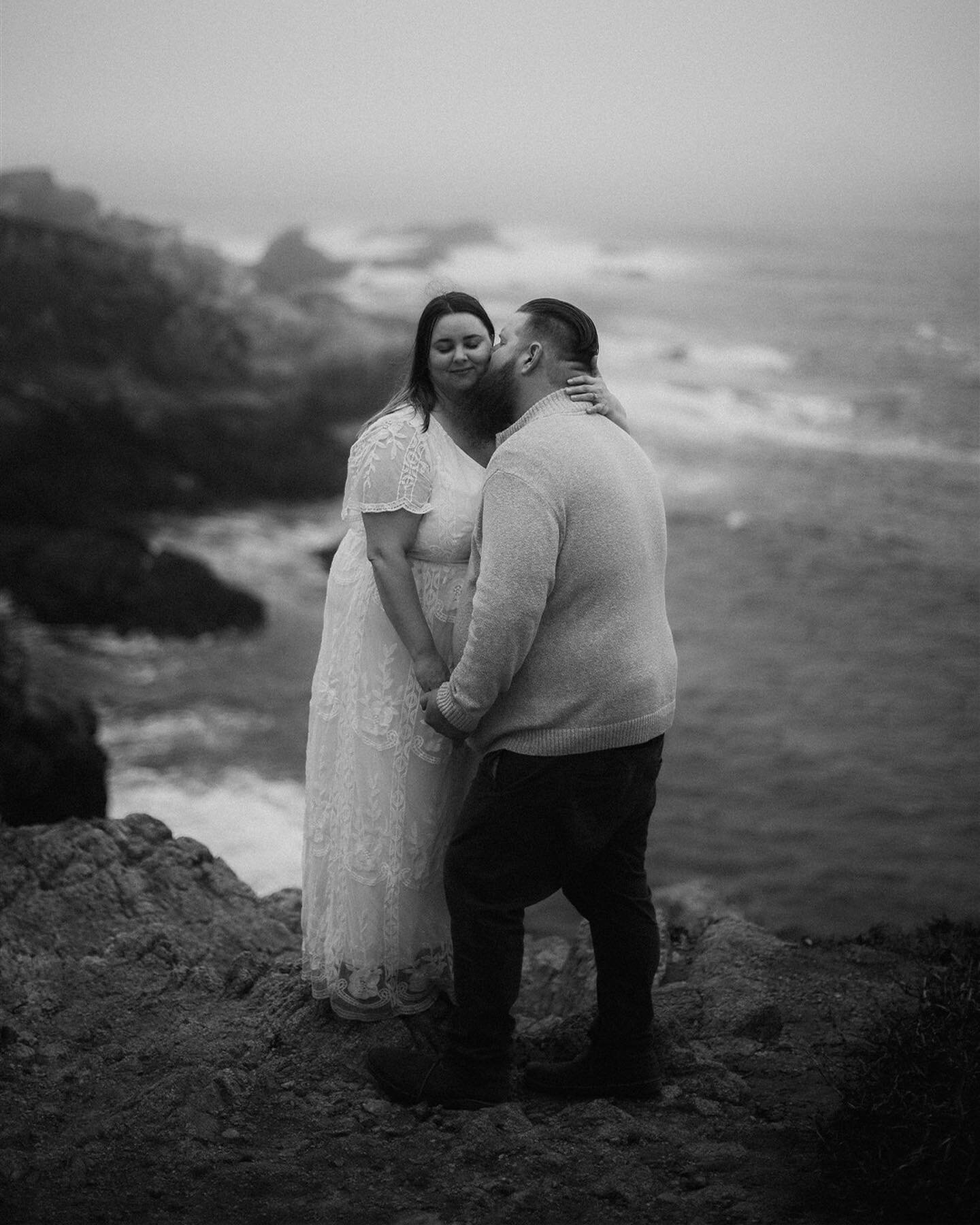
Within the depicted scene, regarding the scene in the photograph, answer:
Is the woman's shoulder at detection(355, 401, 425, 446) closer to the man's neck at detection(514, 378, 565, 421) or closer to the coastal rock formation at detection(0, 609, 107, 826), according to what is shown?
the man's neck at detection(514, 378, 565, 421)

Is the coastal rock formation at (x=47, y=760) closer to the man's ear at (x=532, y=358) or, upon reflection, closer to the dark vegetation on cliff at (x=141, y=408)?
the dark vegetation on cliff at (x=141, y=408)

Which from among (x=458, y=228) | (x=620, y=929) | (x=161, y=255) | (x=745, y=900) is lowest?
(x=745, y=900)

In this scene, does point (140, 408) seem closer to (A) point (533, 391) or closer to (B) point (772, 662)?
(B) point (772, 662)

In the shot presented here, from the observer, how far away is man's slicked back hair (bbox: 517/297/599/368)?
2.96m

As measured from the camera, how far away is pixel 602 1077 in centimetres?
329

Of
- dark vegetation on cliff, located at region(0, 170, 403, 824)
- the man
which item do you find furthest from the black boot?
dark vegetation on cliff, located at region(0, 170, 403, 824)

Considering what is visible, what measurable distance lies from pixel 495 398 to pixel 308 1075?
2.11m

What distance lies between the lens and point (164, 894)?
4578 millimetres

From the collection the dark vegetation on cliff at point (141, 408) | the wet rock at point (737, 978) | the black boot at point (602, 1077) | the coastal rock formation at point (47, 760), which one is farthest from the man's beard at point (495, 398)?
the dark vegetation on cliff at point (141, 408)

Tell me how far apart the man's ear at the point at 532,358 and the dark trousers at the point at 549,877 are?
3.31 ft

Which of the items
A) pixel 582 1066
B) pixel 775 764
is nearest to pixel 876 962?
pixel 582 1066

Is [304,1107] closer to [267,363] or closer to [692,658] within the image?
[692,658]

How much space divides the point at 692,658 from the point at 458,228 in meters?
51.6

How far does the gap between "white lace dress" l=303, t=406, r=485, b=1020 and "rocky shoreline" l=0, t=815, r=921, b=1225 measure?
241mm
